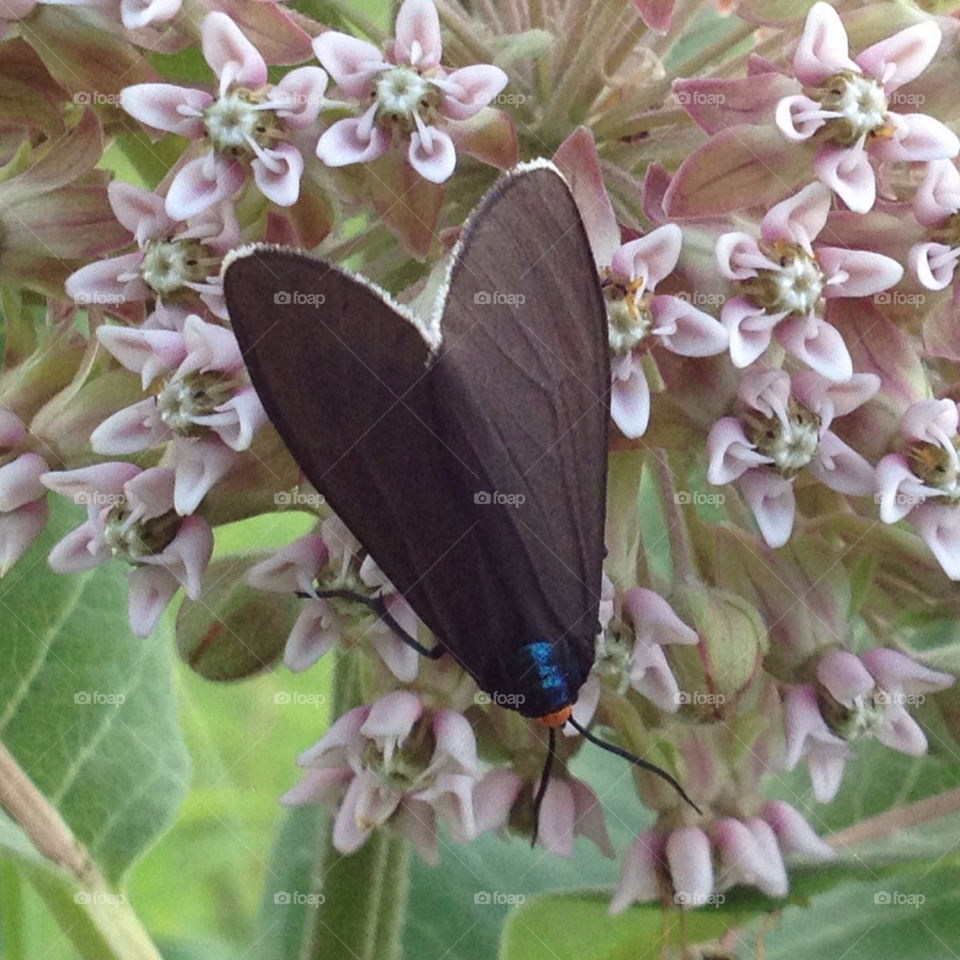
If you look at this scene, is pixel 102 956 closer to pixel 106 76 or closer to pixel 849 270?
pixel 106 76

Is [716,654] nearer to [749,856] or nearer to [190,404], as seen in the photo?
[749,856]

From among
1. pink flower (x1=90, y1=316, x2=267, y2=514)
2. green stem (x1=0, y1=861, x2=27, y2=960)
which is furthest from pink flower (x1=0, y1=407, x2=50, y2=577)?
green stem (x1=0, y1=861, x2=27, y2=960)

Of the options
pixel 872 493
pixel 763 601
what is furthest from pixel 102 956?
pixel 872 493

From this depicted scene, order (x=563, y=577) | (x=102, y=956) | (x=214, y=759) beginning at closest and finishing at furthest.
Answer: (x=563, y=577), (x=102, y=956), (x=214, y=759)
